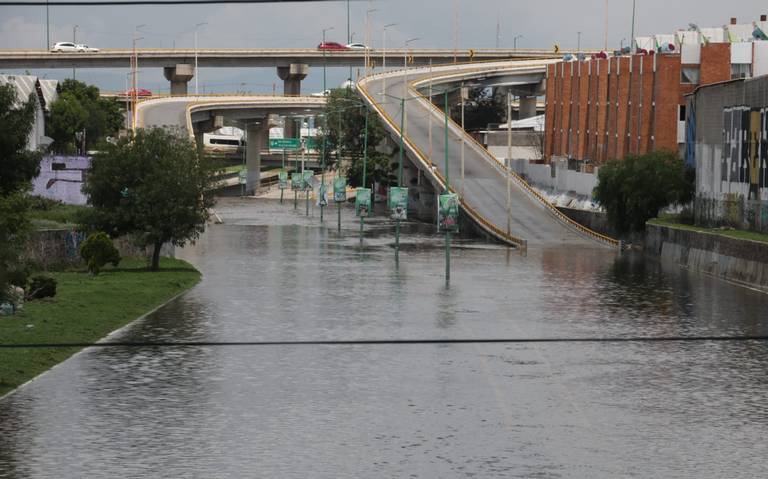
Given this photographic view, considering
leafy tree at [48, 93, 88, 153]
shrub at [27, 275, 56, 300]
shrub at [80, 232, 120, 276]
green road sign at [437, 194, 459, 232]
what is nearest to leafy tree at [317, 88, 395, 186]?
leafy tree at [48, 93, 88, 153]

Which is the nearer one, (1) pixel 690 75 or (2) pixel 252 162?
(1) pixel 690 75

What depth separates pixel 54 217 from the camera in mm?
80312

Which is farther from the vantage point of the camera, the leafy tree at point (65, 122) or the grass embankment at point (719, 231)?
the leafy tree at point (65, 122)

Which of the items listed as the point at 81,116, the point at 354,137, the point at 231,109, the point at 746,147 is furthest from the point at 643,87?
the point at 231,109

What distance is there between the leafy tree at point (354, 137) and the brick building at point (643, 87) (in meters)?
18.2

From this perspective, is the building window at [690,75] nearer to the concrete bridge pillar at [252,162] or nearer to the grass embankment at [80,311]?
→ the grass embankment at [80,311]

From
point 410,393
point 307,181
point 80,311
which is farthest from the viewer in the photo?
point 307,181

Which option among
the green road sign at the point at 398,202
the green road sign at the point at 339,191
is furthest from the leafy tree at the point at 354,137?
the green road sign at the point at 398,202

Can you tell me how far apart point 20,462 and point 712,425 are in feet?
48.8

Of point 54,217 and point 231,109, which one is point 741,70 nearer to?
point 54,217

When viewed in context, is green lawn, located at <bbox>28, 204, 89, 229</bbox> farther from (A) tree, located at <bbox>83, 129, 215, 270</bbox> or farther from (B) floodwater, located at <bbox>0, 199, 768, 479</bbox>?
(B) floodwater, located at <bbox>0, 199, 768, 479</bbox>

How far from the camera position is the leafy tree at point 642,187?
96.0 meters

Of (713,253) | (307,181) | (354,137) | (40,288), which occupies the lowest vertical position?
(40,288)

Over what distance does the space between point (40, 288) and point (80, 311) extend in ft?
10.2
